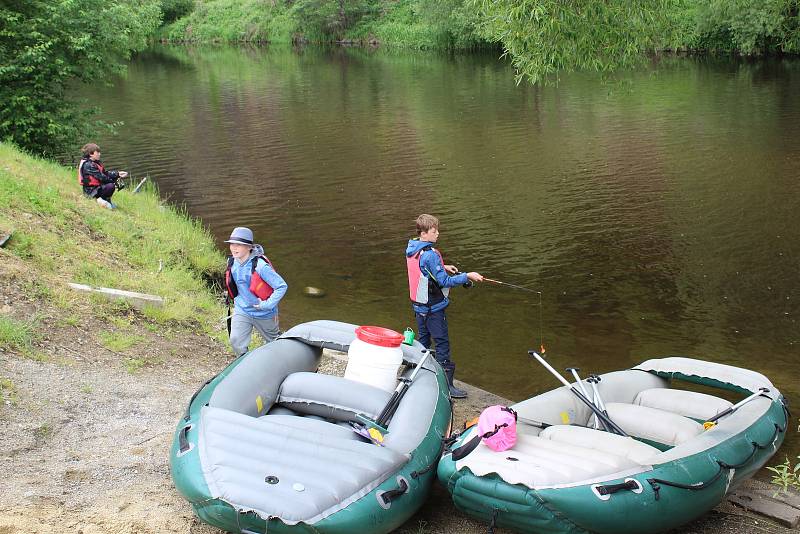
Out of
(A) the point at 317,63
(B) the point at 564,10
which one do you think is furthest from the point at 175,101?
(B) the point at 564,10

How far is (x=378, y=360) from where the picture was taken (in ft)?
25.1

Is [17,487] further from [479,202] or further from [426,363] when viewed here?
[479,202]

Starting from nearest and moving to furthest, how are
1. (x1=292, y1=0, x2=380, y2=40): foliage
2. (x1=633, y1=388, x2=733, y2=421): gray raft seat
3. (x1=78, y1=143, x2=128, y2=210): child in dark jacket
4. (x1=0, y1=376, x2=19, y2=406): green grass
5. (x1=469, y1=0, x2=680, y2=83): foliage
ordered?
(x1=0, y1=376, x2=19, y2=406): green grass
(x1=633, y1=388, x2=733, y2=421): gray raft seat
(x1=469, y1=0, x2=680, y2=83): foliage
(x1=78, y1=143, x2=128, y2=210): child in dark jacket
(x1=292, y1=0, x2=380, y2=40): foliage

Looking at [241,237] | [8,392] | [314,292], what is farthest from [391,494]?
[314,292]

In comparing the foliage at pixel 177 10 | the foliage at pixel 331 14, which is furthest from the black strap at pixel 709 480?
the foliage at pixel 177 10

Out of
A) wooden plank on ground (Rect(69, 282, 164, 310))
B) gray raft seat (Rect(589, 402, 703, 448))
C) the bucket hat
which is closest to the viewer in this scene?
gray raft seat (Rect(589, 402, 703, 448))

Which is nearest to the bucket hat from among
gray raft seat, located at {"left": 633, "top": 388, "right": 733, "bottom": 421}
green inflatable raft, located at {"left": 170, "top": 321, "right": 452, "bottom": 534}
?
green inflatable raft, located at {"left": 170, "top": 321, "right": 452, "bottom": 534}

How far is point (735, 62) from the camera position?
3809cm

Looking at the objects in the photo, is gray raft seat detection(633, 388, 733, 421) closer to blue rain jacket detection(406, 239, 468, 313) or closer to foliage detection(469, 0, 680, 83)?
blue rain jacket detection(406, 239, 468, 313)

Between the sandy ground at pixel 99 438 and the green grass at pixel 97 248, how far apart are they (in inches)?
24.9

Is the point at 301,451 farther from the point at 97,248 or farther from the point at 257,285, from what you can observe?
the point at 97,248

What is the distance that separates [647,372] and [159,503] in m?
4.73

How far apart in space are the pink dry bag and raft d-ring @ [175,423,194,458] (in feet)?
6.65

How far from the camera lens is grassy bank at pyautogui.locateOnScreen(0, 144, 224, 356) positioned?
9391mm
